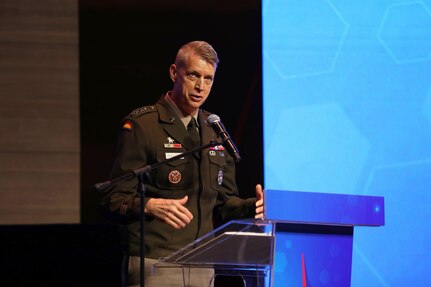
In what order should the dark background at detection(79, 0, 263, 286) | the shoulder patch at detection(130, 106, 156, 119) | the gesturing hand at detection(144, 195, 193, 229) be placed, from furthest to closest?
the dark background at detection(79, 0, 263, 286), the shoulder patch at detection(130, 106, 156, 119), the gesturing hand at detection(144, 195, 193, 229)

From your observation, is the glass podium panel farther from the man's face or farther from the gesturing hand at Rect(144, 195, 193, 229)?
the man's face

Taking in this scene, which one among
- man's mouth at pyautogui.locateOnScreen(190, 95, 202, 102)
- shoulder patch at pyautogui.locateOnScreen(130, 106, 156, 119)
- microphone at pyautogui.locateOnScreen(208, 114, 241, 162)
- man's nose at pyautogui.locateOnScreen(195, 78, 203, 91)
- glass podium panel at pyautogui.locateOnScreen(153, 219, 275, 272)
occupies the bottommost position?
Answer: glass podium panel at pyautogui.locateOnScreen(153, 219, 275, 272)

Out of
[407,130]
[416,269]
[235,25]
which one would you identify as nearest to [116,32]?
[235,25]

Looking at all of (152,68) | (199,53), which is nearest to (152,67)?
(152,68)

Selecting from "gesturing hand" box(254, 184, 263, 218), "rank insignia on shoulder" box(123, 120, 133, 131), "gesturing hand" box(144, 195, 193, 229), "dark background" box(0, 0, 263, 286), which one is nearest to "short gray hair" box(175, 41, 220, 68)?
"rank insignia on shoulder" box(123, 120, 133, 131)

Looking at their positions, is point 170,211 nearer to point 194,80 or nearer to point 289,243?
point 289,243

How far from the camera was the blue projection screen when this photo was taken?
436 cm

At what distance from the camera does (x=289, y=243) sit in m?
2.31

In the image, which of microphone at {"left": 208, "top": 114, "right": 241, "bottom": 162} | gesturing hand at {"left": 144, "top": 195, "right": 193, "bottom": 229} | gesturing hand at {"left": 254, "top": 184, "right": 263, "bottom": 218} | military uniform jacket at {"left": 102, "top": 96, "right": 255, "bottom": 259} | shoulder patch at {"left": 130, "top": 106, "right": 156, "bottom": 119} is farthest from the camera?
shoulder patch at {"left": 130, "top": 106, "right": 156, "bottom": 119}

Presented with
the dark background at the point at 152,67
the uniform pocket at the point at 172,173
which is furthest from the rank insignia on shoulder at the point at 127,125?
the dark background at the point at 152,67

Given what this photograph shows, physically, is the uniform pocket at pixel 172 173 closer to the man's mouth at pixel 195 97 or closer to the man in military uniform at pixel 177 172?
the man in military uniform at pixel 177 172

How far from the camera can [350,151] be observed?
440 centimetres

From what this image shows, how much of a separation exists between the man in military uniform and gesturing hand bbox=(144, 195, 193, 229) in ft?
0.35

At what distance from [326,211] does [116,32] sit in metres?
2.42
